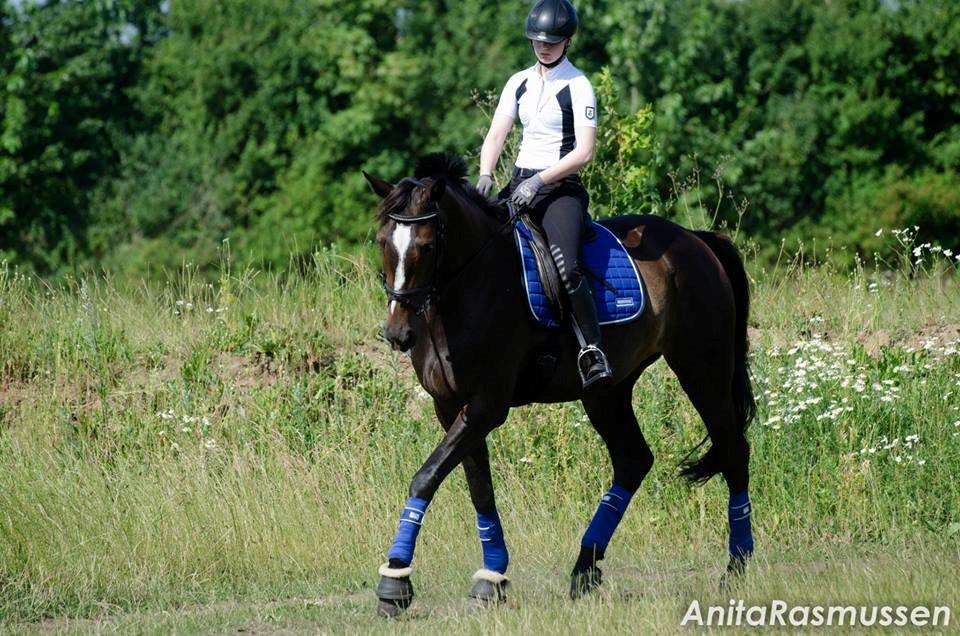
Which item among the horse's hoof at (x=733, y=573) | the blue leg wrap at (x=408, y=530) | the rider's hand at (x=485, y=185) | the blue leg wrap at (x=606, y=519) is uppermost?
the rider's hand at (x=485, y=185)

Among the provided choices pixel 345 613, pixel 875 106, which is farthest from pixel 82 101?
pixel 345 613

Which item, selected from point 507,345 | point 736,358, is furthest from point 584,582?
point 736,358

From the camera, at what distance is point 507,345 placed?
7.43 metres

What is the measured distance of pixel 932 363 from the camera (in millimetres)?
10859

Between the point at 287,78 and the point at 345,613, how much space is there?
2418 centimetres

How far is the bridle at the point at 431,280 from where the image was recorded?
6773 mm

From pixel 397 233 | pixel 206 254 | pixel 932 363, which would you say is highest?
pixel 397 233

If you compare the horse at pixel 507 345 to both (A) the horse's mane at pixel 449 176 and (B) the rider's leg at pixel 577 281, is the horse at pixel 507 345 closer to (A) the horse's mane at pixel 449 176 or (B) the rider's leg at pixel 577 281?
(A) the horse's mane at pixel 449 176

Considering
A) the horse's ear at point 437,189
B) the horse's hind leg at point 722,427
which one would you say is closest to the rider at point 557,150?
the horse's ear at point 437,189

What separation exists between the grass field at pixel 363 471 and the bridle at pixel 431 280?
166 cm

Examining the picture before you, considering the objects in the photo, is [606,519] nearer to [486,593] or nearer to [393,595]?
[486,593]

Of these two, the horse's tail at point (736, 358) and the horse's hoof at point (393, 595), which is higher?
the horse's tail at point (736, 358)

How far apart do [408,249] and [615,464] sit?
242 centimetres

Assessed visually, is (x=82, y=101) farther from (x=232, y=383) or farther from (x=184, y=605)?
(x=184, y=605)
